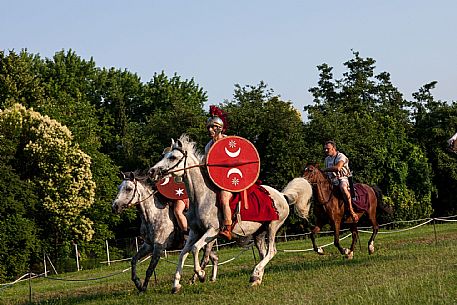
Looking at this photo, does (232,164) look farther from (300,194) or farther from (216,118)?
(300,194)

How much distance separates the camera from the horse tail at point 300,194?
17047 millimetres

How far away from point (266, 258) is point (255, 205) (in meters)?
1.07

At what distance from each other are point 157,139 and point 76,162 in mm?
11511

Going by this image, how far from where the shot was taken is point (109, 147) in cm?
6538

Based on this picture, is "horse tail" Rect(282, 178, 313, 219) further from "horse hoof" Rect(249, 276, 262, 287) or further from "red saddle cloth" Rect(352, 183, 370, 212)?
"red saddle cloth" Rect(352, 183, 370, 212)

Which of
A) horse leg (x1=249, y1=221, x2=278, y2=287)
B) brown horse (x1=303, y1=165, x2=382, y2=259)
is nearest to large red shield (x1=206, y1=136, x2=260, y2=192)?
horse leg (x1=249, y1=221, x2=278, y2=287)

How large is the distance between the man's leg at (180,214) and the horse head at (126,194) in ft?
3.37

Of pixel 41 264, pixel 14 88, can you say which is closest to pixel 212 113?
pixel 41 264

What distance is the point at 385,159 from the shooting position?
54250 mm

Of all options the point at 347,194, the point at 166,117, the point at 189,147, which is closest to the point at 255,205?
the point at 189,147

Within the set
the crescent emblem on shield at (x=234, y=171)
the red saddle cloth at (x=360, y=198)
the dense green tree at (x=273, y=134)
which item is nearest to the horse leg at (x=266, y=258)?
the crescent emblem on shield at (x=234, y=171)

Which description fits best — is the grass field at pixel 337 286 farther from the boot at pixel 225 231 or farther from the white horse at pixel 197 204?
the boot at pixel 225 231

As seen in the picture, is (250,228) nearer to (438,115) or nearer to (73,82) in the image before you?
(438,115)

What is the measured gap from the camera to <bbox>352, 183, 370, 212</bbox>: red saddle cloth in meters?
20.5
